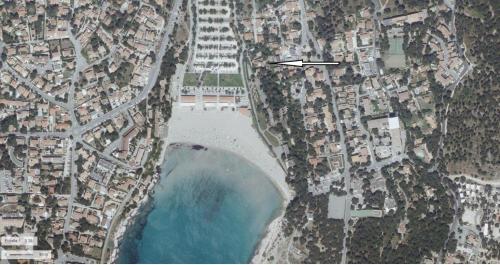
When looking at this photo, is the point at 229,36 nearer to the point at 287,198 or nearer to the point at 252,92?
the point at 252,92

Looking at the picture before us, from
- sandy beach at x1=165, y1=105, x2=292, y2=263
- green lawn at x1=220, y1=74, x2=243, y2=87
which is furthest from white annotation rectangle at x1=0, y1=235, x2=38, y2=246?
green lawn at x1=220, y1=74, x2=243, y2=87

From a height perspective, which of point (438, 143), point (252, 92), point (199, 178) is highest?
point (252, 92)

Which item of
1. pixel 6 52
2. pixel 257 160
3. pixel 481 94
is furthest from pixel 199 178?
pixel 481 94

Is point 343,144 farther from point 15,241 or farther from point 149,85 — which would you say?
point 15,241

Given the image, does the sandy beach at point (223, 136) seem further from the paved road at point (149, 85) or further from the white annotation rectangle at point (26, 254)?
the white annotation rectangle at point (26, 254)

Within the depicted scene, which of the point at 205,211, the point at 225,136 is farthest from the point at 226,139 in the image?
the point at 205,211

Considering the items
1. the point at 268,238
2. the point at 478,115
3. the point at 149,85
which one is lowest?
the point at 268,238

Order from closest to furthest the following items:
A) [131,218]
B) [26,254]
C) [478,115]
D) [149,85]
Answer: [26,254] → [131,218] → [478,115] → [149,85]

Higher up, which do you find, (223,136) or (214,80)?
(214,80)
